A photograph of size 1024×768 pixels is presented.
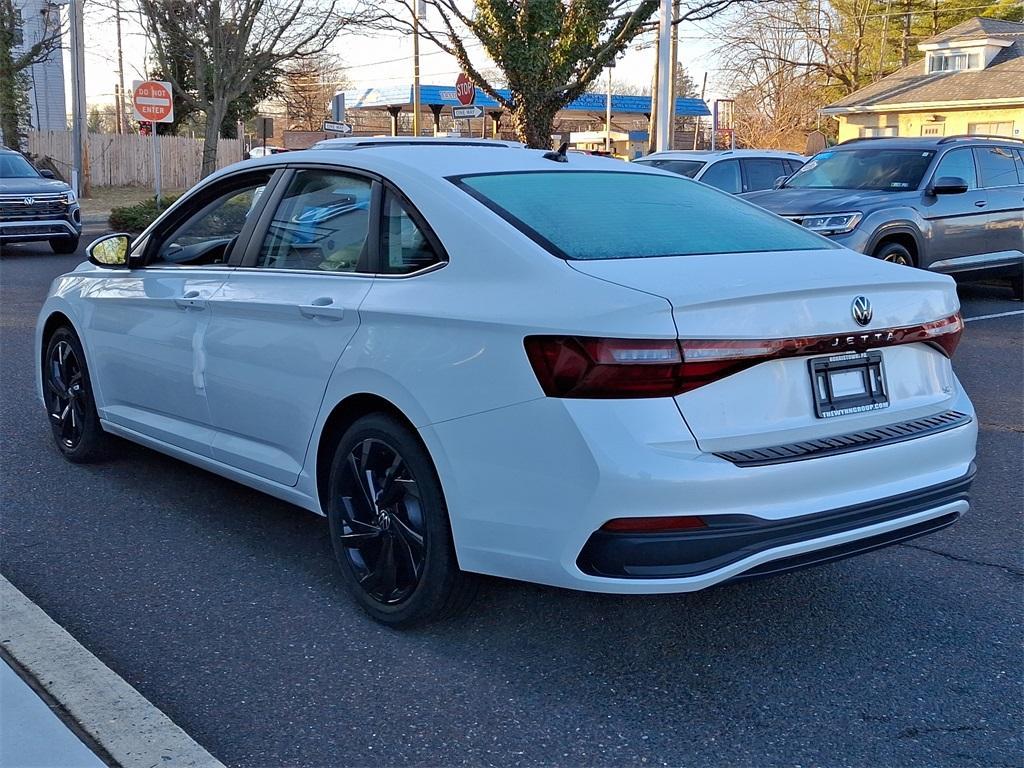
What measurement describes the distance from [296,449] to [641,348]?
5.28 feet

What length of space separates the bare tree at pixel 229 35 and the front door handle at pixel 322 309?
23.0 m

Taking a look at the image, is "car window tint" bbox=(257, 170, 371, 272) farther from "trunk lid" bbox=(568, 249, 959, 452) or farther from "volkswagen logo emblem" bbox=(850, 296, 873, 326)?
"volkswagen logo emblem" bbox=(850, 296, 873, 326)

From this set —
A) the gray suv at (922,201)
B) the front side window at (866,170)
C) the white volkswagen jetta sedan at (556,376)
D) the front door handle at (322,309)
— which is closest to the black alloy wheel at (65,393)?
the white volkswagen jetta sedan at (556,376)

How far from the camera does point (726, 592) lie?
431 cm

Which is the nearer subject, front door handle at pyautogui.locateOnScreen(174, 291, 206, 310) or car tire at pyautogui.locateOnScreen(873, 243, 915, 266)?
front door handle at pyautogui.locateOnScreen(174, 291, 206, 310)

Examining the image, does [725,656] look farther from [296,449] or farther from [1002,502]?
[1002,502]

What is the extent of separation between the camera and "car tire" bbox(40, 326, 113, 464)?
19.1 ft

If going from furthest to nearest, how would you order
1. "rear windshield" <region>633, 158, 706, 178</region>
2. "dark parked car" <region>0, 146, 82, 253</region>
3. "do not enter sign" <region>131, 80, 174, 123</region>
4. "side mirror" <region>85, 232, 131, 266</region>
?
"do not enter sign" <region>131, 80, 174, 123</region> < "dark parked car" <region>0, 146, 82, 253</region> < "rear windshield" <region>633, 158, 706, 178</region> < "side mirror" <region>85, 232, 131, 266</region>

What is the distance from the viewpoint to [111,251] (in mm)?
5578

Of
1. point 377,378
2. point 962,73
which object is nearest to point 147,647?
point 377,378

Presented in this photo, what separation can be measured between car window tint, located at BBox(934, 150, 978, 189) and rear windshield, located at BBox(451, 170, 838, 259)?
26.9 feet

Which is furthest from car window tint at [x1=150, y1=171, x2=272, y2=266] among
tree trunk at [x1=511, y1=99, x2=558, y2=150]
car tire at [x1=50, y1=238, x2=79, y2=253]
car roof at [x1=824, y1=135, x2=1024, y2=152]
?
tree trunk at [x1=511, y1=99, x2=558, y2=150]

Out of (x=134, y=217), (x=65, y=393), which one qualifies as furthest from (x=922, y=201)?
(x=134, y=217)

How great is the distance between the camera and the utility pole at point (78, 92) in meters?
28.9
